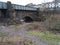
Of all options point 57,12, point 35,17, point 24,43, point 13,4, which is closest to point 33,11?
point 35,17

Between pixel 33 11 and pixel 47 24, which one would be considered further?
pixel 33 11

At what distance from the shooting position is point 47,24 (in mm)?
38156

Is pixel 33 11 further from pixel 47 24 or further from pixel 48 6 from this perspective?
pixel 47 24

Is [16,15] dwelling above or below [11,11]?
below

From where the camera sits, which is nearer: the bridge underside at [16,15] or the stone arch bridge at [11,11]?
the stone arch bridge at [11,11]

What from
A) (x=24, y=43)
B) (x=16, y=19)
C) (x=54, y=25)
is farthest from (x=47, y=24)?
(x=24, y=43)

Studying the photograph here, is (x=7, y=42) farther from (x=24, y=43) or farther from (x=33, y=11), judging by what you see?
(x=33, y=11)

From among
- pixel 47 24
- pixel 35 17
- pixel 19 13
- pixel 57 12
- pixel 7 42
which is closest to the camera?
pixel 7 42

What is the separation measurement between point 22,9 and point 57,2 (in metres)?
13.3

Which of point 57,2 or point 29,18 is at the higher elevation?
point 57,2

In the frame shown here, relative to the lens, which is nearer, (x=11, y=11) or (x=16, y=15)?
Answer: (x=11, y=11)

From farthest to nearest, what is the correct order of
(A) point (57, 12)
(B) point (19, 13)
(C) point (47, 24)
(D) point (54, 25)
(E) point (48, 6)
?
(E) point (48, 6) → (A) point (57, 12) → (B) point (19, 13) → (C) point (47, 24) → (D) point (54, 25)

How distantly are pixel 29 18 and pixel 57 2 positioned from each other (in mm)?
8961

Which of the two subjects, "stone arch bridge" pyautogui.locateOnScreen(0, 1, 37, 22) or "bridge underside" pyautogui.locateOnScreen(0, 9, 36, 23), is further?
"bridge underside" pyautogui.locateOnScreen(0, 9, 36, 23)
